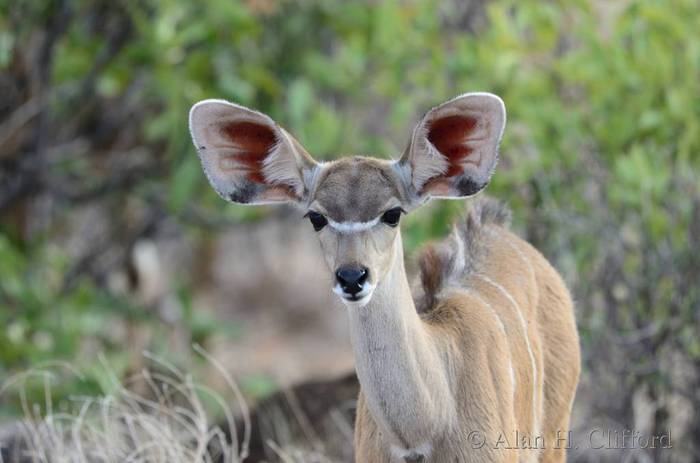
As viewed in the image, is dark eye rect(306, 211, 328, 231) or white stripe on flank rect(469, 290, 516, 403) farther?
white stripe on flank rect(469, 290, 516, 403)

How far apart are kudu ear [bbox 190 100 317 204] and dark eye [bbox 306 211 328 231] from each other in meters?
0.13

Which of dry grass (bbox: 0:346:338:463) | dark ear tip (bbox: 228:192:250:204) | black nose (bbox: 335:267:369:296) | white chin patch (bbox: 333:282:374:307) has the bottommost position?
dry grass (bbox: 0:346:338:463)

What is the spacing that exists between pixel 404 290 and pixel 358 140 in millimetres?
3444

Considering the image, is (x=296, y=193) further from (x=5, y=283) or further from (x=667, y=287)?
(x=5, y=283)

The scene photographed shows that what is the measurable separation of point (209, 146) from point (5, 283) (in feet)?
11.9

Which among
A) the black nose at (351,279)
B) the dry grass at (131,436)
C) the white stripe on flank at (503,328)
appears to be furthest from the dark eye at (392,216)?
the dry grass at (131,436)

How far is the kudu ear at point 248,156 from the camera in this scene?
3.60 meters

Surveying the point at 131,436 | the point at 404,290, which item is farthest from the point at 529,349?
the point at 131,436

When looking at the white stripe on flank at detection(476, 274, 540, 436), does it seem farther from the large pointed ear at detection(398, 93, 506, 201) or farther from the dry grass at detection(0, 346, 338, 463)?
the dry grass at detection(0, 346, 338, 463)

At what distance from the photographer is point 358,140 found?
273 inches

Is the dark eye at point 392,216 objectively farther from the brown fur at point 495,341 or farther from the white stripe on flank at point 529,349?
the white stripe on flank at point 529,349

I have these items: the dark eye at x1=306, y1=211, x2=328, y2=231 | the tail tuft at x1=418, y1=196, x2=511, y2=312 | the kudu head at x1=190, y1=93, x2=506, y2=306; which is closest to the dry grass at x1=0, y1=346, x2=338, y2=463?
the tail tuft at x1=418, y1=196, x2=511, y2=312

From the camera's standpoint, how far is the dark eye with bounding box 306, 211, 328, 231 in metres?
3.47

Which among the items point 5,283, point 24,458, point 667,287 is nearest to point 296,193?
point 24,458
